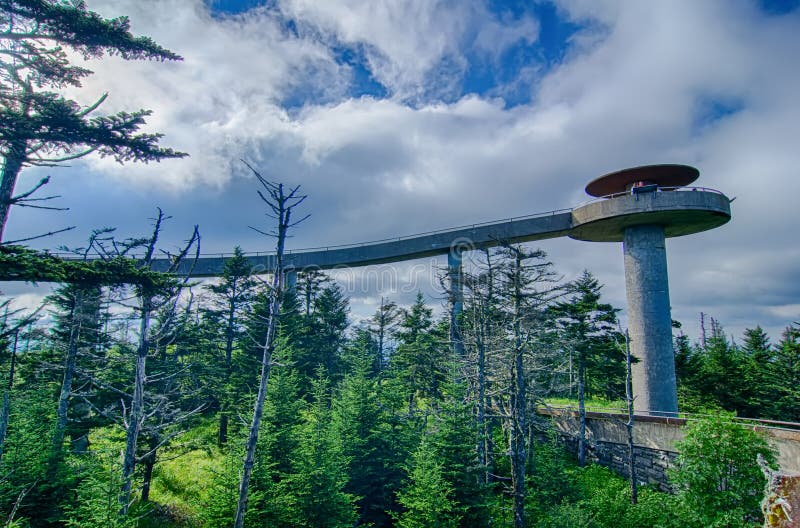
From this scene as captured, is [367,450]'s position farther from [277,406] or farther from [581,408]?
[581,408]

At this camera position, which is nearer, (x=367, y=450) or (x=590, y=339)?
(x=367, y=450)

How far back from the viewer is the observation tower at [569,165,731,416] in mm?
25828

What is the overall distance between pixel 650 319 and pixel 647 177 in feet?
33.2

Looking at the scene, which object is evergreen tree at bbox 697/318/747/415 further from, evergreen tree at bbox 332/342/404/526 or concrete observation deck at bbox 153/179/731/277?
evergreen tree at bbox 332/342/404/526

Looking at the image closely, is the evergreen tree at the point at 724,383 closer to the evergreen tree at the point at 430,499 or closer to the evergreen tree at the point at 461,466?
the evergreen tree at the point at 461,466

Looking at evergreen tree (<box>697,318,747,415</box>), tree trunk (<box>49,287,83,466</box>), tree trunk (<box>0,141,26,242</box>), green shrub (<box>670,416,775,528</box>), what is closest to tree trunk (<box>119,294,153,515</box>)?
tree trunk (<box>0,141,26,242</box>)

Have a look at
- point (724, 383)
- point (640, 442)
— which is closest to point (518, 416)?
point (640, 442)

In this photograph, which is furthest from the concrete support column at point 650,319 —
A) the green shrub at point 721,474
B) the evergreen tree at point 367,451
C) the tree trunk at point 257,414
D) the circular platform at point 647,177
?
the tree trunk at point 257,414

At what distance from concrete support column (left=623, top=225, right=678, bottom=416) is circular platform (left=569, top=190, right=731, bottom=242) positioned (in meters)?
1.25

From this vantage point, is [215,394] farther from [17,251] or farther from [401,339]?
[17,251]

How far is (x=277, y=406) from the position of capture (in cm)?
1830

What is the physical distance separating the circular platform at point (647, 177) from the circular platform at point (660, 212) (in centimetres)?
161

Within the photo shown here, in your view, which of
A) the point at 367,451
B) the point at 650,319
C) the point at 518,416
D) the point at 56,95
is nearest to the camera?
the point at 56,95

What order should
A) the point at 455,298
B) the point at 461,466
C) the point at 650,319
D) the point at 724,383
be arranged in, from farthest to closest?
the point at 724,383 < the point at 650,319 < the point at 455,298 < the point at 461,466
